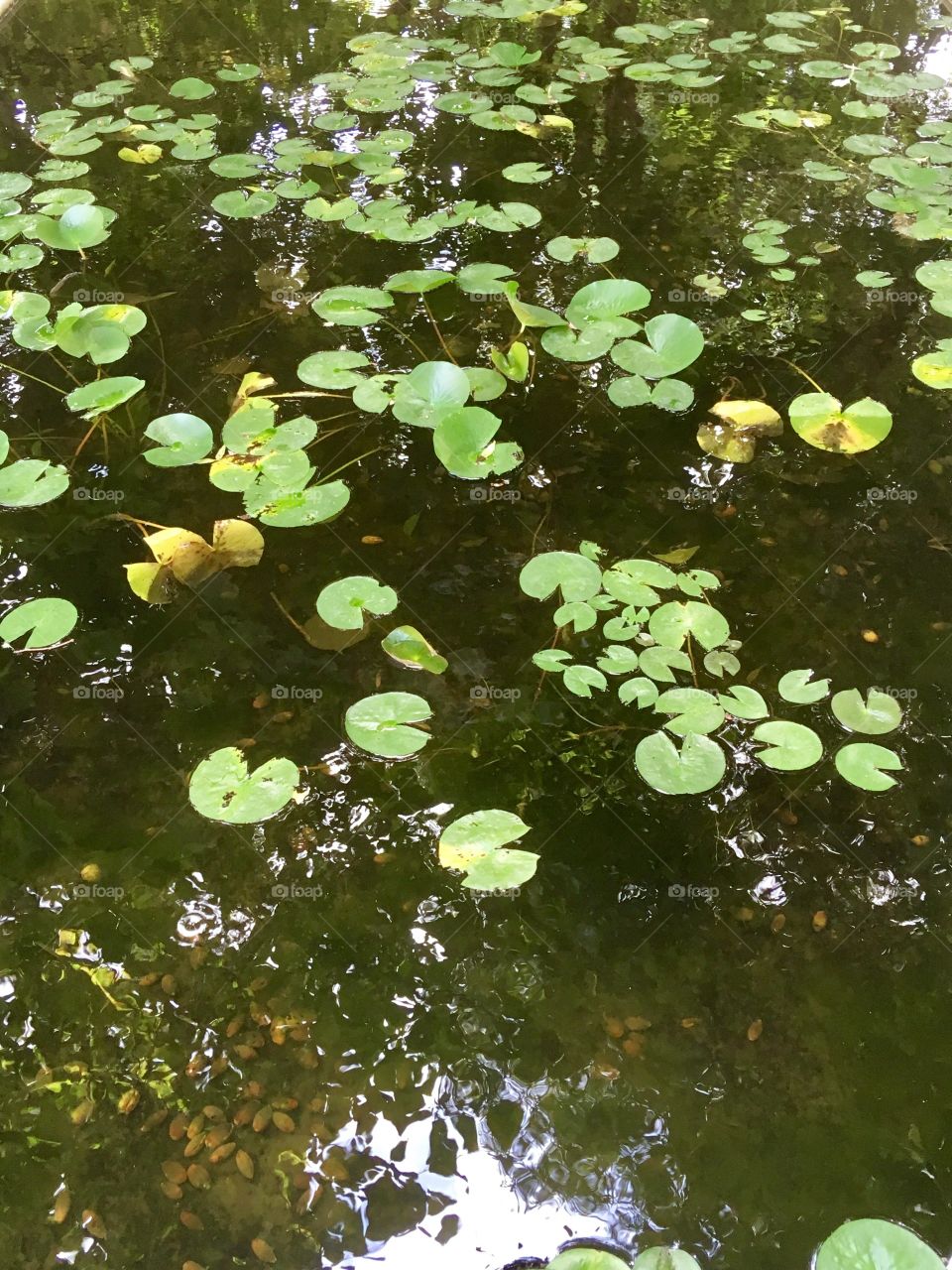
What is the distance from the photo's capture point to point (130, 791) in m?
1.46

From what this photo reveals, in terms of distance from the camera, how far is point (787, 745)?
1.48 meters

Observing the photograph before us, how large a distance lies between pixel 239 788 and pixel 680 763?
2.47ft

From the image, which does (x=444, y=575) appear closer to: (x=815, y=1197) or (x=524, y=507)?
(x=524, y=507)

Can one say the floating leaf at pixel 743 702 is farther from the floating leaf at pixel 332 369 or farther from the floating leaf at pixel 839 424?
the floating leaf at pixel 332 369

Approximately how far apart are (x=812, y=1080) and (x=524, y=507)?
4.03ft

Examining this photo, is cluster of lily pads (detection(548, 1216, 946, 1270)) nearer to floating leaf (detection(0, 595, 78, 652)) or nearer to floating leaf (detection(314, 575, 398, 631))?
floating leaf (detection(314, 575, 398, 631))

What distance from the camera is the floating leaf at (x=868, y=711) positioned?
1523mm

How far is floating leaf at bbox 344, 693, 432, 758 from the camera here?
1.49m

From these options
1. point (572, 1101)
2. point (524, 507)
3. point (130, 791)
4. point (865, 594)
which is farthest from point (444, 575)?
point (572, 1101)

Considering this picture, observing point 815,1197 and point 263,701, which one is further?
point 263,701

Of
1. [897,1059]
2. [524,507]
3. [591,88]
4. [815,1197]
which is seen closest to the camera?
[815,1197]

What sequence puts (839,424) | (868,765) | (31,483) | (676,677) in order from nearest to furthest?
(868,765) → (676,677) → (31,483) → (839,424)

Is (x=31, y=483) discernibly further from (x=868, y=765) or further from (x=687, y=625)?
(x=868, y=765)

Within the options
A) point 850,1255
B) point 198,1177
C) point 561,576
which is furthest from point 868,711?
point 198,1177
